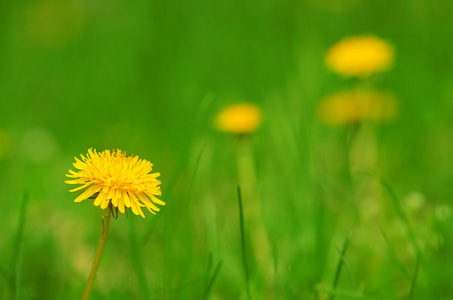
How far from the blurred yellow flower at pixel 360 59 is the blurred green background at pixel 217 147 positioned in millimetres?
239

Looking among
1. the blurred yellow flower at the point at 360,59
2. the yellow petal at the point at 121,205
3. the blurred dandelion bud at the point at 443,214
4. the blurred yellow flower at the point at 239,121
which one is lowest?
the blurred dandelion bud at the point at 443,214

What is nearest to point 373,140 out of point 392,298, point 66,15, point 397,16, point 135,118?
point 392,298

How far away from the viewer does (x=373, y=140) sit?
195cm

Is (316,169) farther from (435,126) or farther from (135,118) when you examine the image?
(135,118)

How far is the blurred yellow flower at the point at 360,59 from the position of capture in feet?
6.46

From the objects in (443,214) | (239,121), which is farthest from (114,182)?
(239,121)

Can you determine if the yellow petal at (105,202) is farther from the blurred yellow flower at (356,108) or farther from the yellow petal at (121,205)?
the blurred yellow flower at (356,108)

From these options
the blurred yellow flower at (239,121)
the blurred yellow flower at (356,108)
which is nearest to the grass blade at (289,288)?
the blurred yellow flower at (239,121)

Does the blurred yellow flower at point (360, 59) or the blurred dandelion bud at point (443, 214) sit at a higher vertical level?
the blurred yellow flower at point (360, 59)

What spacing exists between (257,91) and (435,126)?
43.5 inches

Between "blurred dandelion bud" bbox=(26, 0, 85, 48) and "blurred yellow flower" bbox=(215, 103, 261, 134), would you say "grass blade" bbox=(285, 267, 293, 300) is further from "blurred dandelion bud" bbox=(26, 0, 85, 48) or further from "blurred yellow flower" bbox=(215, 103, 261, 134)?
"blurred dandelion bud" bbox=(26, 0, 85, 48)

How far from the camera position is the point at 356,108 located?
2.09 m

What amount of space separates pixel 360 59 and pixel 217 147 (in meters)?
0.76

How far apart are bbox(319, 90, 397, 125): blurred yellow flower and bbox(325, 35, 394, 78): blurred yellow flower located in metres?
0.09
